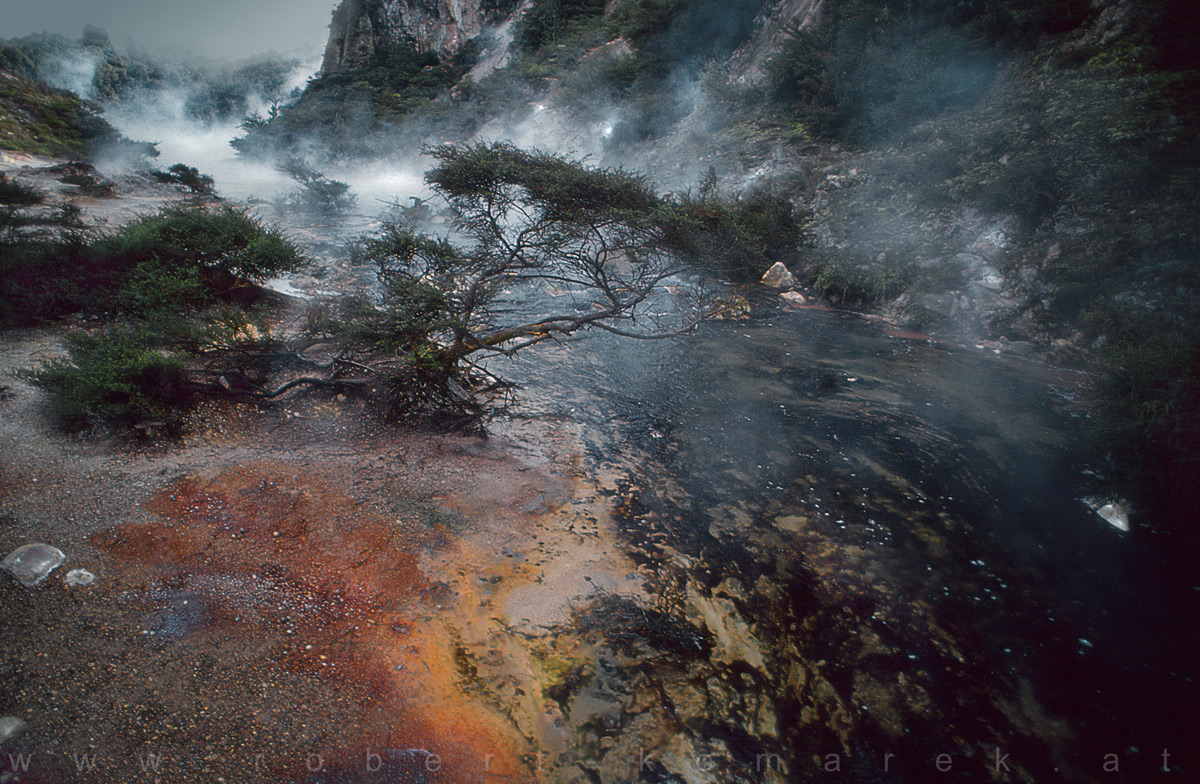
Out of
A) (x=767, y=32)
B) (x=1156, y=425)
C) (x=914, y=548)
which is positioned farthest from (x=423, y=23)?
(x=1156, y=425)

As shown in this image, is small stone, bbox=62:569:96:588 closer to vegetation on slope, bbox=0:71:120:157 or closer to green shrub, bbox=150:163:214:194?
green shrub, bbox=150:163:214:194

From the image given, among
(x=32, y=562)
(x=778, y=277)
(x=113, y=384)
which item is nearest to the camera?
(x=32, y=562)

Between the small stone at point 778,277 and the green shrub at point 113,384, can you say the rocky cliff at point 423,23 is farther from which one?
the green shrub at point 113,384

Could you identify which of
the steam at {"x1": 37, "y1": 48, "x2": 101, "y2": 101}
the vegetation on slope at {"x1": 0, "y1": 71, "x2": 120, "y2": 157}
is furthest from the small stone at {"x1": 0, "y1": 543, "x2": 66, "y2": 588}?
the steam at {"x1": 37, "y1": 48, "x2": 101, "y2": 101}

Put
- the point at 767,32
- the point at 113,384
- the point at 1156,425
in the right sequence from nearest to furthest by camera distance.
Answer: the point at 113,384, the point at 1156,425, the point at 767,32

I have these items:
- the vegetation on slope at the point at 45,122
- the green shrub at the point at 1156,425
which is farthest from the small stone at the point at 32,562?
the vegetation on slope at the point at 45,122

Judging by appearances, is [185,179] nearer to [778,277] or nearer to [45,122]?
[45,122]

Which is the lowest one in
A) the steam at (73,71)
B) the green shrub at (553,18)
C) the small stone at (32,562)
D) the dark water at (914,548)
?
the dark water at (914,548)
